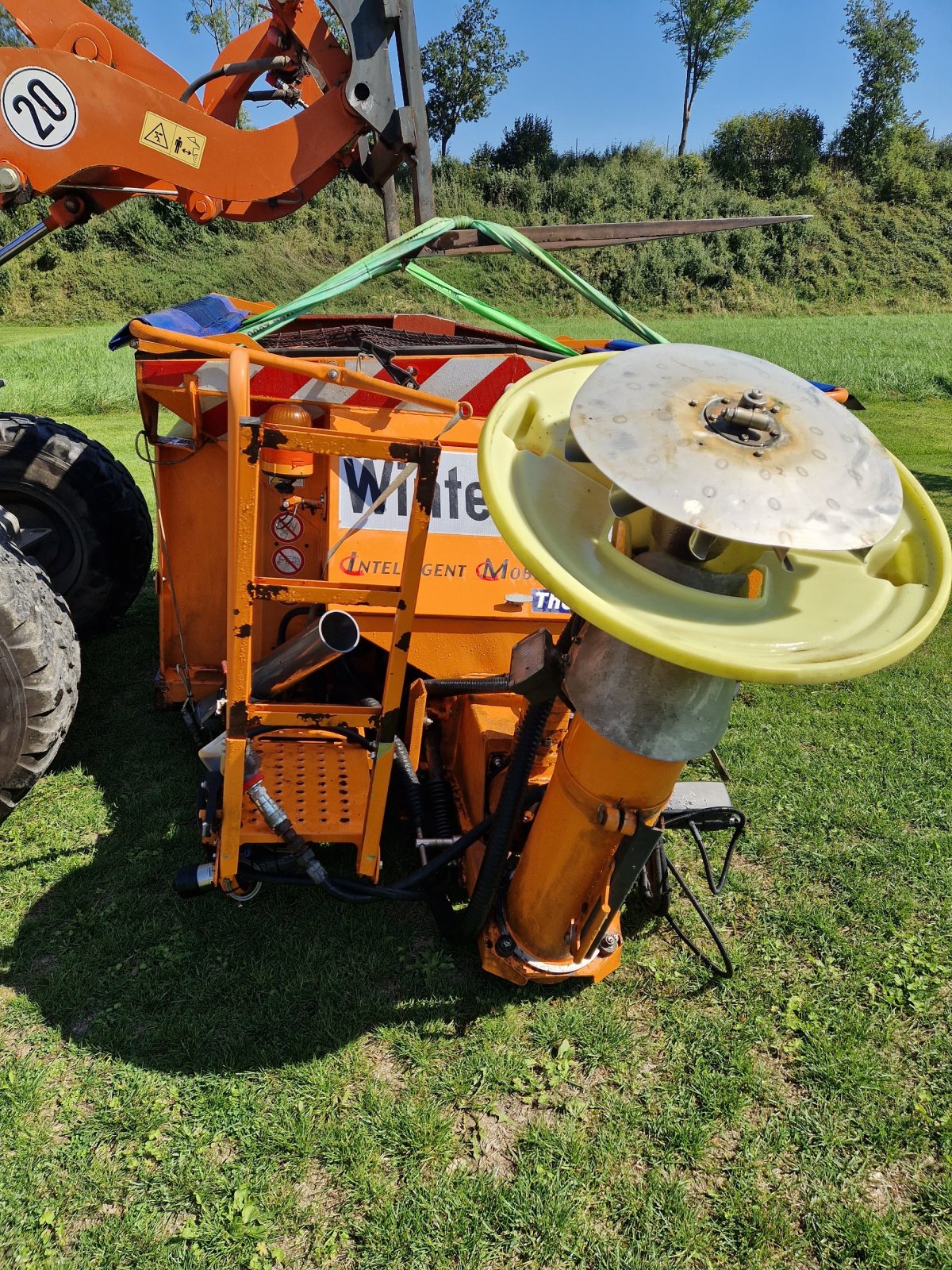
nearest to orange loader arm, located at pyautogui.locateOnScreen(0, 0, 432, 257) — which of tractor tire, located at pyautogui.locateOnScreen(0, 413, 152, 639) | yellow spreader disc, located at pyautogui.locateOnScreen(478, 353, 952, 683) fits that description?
tractor tire, located at pyautogui.locateOnScreen(0, 413, 152, 639)

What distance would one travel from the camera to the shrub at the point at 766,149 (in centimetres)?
3894

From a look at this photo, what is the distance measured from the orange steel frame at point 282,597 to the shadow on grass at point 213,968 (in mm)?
333

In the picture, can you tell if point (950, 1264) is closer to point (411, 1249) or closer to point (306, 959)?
point (411, 1249)

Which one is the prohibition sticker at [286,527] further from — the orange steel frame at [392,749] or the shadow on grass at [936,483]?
the shadow on grass at [936,483]

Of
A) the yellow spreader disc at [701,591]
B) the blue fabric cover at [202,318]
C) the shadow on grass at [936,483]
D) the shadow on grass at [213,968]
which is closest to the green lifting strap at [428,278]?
the blue fabric cover at [202,318]

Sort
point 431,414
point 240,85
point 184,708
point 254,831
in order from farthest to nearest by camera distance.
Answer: point 240,85 → point 184,708 → point 431,414 → point 254,831

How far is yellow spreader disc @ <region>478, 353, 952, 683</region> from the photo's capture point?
49.9 inches

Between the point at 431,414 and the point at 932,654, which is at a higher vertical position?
the point at 431,414

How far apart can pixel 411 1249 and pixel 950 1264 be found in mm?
1206

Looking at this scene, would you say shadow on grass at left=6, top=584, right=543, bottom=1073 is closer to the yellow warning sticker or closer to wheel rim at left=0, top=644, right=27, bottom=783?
wheel rim at left=0, top=644, right=27, bottom=783

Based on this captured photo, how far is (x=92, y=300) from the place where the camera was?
25.6 metres

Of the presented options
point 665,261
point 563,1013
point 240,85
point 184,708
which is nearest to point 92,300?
point 665,261

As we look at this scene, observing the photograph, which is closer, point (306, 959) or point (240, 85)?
point (306, 959)

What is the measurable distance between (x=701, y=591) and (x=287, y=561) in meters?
1.87
